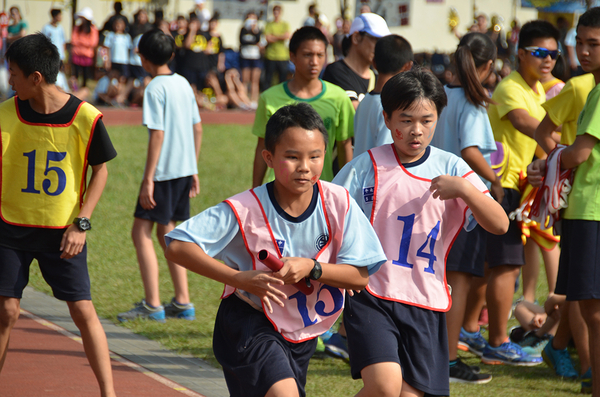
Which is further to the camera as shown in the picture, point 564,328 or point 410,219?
point 564,328

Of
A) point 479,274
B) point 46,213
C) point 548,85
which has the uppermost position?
point 548,85

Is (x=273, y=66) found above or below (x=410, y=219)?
above

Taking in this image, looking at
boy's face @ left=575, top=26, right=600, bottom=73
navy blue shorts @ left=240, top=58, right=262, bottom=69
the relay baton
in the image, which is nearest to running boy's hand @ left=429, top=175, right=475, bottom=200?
the relay baton

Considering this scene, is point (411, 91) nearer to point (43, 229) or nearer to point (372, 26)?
point (43, 229)

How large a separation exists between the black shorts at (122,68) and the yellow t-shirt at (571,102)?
14.4 meters

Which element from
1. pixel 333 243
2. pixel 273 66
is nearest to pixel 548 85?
pixel 333 243

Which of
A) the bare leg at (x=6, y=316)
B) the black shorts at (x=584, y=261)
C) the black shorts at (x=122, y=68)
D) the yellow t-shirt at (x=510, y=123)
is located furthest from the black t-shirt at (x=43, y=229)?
the black shorts at (x=122, y=68)

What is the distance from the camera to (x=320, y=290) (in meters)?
3.04

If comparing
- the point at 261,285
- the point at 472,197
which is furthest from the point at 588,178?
the point at 261,285

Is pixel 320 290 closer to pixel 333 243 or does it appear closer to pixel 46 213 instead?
pixel 333 243

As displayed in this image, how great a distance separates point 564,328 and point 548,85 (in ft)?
7.64

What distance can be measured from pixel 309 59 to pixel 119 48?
13512mm

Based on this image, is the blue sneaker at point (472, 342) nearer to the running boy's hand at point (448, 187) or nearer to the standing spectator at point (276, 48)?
the running boy's hand at point (448, 187)

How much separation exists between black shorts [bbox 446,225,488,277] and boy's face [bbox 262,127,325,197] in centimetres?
197
